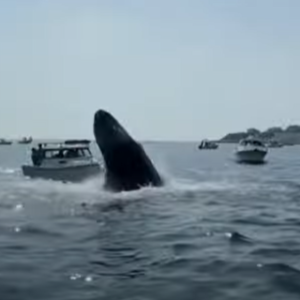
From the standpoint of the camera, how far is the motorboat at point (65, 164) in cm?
4066

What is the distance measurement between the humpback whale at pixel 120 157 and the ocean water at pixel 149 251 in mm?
2076

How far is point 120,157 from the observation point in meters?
23.3

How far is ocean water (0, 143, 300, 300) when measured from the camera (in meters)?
9.00

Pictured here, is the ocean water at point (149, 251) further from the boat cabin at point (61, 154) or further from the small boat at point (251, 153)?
the small boat at point (251, 153)

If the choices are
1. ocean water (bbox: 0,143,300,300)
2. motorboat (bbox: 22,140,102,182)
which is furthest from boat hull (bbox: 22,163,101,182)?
ocean water (bbox: 0,143,300,300)

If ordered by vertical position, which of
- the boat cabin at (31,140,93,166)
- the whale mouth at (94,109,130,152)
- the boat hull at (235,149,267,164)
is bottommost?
the boat hull at (235,149,267,164)

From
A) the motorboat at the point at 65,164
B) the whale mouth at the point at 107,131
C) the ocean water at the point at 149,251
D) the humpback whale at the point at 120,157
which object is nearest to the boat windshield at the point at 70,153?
the motorboat at the point at 65,164

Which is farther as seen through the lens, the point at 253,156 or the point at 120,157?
the point at 253,156

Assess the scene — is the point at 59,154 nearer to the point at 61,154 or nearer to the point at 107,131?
the point at 61,154

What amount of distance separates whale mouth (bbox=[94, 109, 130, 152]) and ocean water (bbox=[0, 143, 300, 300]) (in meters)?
3.17

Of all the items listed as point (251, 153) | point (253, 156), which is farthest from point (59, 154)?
point (251, 153)

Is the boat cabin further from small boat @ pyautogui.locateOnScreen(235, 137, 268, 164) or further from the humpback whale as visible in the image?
small boat @ pyautogui.locateOnScreen(235, 137, 268, 164)

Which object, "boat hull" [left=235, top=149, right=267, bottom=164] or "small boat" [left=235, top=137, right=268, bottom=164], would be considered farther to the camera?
"small boat" [left=235, top=137, right=268, bottom=164]

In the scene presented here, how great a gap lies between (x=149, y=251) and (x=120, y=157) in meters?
11.7
